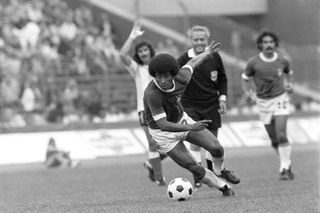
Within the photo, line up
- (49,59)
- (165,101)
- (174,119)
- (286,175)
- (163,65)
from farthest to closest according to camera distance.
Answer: (49,59), (286,175), (174,119), (165,101), (163,65)

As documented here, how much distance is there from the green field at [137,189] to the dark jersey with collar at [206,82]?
4.36ft

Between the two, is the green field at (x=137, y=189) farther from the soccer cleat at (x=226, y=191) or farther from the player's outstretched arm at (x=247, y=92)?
the player's outstretched arm at (x=247, y=92)

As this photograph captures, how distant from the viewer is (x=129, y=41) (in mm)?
13383

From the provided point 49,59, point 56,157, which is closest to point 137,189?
point 56,157

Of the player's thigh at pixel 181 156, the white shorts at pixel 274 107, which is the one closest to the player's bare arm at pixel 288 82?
the white shorts at pixel 274 107

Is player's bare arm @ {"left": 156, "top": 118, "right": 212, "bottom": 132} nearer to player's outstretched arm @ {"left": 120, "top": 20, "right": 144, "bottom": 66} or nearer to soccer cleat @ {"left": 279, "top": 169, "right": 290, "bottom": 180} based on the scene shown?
player's outstretched arm @ {"left": 120, "top": 20, "right": 144, "bottom": 66}

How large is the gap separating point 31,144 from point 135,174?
514 centimetres

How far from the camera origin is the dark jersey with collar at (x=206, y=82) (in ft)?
41.6

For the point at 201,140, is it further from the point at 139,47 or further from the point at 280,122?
the point at 280,122

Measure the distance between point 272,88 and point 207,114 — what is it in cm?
228

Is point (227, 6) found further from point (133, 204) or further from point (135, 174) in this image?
point (133, 204)

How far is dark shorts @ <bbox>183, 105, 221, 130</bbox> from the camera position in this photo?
1271 cm

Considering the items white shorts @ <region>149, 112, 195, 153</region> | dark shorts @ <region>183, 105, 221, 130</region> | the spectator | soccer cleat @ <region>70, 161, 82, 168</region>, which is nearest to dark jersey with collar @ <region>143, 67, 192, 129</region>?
white shorts @ <region>149, 112, 195, 153</region>

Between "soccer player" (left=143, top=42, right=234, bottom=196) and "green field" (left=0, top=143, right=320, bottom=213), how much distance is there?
0.48m
